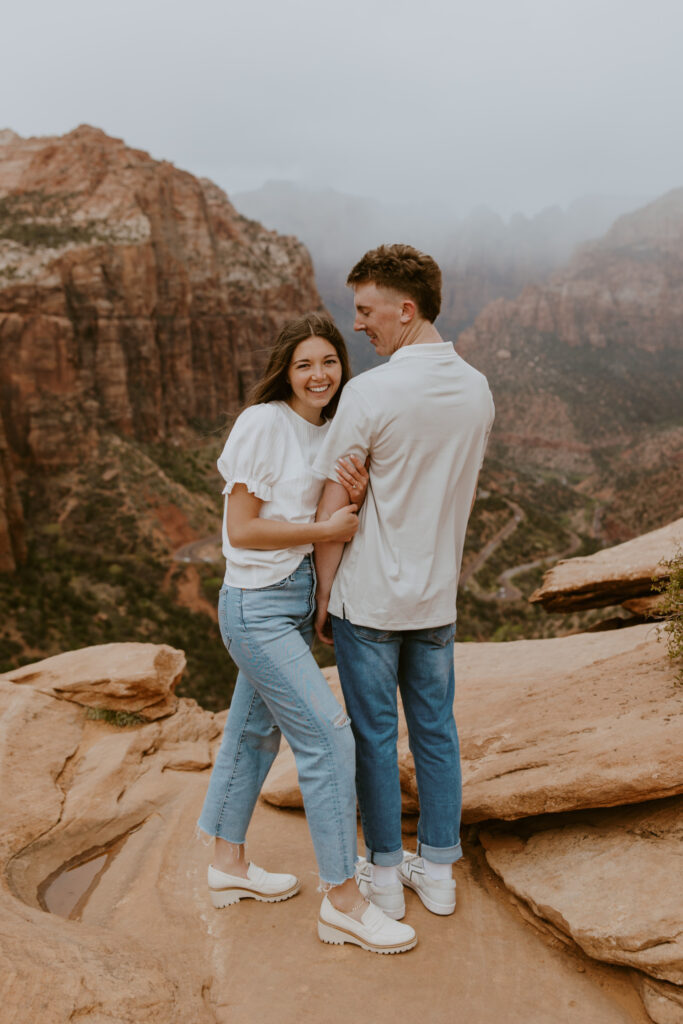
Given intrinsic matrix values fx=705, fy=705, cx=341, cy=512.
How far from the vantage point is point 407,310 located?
2.90 metres

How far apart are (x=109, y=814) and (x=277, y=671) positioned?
247 cm

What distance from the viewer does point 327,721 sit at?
9.68 feet

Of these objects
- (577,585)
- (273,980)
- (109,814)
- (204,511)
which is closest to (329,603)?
(273,980)

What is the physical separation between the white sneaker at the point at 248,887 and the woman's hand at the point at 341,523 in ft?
5.90

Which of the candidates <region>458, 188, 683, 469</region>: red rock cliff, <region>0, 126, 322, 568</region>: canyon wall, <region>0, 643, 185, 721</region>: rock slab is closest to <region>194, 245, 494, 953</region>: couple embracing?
<region>0, 643, 185, 721</region>: rock slab

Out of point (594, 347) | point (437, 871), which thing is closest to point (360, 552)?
point (437, 871)

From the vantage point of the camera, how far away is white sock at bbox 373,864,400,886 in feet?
10.6

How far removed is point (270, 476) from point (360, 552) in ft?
1.63

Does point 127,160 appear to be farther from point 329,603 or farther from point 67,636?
point 329,603

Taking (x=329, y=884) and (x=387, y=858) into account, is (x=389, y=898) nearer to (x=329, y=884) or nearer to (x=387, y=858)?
(x=387, y=858)

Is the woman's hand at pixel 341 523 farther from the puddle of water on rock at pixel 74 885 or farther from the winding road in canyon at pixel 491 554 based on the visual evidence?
the winding road in canyon at pixel 491 554

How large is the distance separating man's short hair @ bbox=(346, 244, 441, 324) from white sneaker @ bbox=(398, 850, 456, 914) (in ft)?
8.56

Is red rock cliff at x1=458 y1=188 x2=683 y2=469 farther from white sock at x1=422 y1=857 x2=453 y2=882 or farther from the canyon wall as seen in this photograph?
white sock at x1=422 y1=857 x2=453 y2=882

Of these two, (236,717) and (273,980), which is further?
(236,717)
